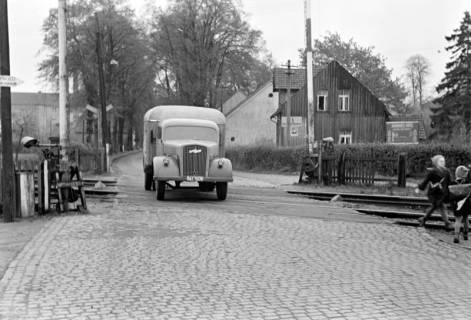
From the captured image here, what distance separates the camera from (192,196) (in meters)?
17.5

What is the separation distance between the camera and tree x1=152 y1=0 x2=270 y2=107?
58312 mm

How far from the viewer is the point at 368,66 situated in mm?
81500

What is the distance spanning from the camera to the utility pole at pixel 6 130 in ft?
36.2

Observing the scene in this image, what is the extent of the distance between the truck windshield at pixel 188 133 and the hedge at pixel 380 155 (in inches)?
272

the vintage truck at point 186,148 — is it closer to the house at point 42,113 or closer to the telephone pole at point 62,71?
the telephone pole at point 62,71

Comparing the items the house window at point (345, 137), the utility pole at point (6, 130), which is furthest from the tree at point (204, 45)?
the utility pole at point (6, 130)

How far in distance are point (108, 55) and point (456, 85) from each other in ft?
111

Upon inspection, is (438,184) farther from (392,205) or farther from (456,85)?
(456,85)

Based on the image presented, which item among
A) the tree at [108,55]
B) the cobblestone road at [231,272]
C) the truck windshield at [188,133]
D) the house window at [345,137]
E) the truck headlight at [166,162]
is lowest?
the cobblestone road at [231,272]

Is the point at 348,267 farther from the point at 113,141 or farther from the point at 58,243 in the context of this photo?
the point at 113,141

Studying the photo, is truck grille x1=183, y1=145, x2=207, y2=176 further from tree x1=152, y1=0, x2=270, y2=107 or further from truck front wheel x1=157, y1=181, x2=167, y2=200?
tree x1=152, y1=0, x2=270, y2=107

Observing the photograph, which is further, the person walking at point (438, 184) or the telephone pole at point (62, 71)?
the telephone pole at point (62, 71)

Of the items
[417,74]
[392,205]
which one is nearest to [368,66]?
[417,74]

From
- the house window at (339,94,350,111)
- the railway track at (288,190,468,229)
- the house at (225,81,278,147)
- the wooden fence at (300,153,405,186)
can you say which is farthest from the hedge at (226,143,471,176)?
the house at (225,81,278,147)
